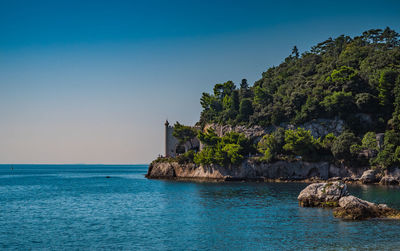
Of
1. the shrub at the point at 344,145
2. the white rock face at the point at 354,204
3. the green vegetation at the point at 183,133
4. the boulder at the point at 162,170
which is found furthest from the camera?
the green vegetation at the point at 183,133

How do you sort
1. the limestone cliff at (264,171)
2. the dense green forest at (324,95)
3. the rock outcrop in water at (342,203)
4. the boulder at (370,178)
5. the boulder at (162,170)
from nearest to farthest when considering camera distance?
the rock outcrop in water at (342,203) → the boulder at (370,178) → the limestone cliff at (264,171) → the dense green forest at (324,95) → the boulder at (162,170)

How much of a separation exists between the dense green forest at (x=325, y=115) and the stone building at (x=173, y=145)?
263 centimetres

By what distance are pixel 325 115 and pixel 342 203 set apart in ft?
160

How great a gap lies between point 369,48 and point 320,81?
73.3ft

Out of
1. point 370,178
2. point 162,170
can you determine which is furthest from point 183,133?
point 370,178

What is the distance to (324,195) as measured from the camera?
39.3m

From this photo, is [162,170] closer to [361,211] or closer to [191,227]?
[191,227]

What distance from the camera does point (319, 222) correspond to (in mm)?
31109

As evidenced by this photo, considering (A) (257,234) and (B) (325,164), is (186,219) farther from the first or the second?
(B) (325,164)

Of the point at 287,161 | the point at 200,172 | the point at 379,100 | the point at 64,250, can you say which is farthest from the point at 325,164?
Result: the point at 64,250

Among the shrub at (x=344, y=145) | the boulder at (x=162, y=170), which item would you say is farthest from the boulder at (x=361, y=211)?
the boulder at (x=162, y=170)

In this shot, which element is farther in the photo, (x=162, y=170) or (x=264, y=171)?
(x=162, y=170)

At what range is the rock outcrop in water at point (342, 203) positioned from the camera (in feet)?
106

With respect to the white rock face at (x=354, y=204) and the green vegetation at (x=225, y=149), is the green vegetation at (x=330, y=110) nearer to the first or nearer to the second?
the green vegetation at (x=225, y=149)
